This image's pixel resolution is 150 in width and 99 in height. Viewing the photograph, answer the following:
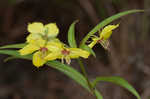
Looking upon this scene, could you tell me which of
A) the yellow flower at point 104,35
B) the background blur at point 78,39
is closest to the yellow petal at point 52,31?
the yellow flower at point 104,35

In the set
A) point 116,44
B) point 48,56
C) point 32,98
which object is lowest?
point 32,98

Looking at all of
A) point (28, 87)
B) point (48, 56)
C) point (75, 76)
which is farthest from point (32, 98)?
point (48, 56)

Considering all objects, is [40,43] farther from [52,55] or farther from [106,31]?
[106,31]

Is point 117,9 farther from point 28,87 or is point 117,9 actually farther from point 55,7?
point 28,87

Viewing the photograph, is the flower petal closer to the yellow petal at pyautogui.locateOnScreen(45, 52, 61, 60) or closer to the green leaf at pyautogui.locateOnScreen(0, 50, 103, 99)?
the yellow petal at pyautogui.locateOnScreen(45, 52, 61, 60)

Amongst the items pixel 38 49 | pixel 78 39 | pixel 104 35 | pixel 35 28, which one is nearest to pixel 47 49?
pixel 38 49

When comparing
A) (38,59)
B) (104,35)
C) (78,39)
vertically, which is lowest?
(78,39)
